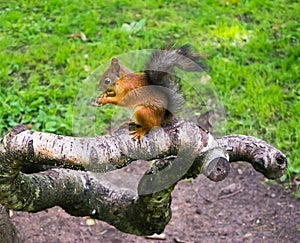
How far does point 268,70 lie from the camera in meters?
4.39

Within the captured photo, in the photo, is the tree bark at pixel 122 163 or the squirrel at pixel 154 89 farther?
the squirrel at pixel 154 89

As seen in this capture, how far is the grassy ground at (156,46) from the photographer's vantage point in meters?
3.94

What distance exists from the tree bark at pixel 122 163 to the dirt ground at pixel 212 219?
0.77 meters

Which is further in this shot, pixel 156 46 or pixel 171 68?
pixel 156 46

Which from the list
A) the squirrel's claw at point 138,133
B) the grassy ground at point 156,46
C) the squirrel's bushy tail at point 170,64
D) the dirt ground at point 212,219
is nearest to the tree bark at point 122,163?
the squirrel's claw at point 138,133

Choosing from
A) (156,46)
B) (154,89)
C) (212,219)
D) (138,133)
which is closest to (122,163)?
(138,133)

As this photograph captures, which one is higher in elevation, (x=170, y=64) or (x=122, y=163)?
(x=170, y=64)

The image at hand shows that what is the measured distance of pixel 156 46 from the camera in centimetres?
462

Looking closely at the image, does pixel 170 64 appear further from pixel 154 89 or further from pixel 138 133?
pixel 138 133

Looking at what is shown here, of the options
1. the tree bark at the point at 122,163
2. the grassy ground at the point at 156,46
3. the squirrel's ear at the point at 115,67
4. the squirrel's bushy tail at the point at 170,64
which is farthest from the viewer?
the grassy ground at the point at 156,46

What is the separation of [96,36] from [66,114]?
1112 millimetres

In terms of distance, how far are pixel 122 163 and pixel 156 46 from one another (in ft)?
9.81

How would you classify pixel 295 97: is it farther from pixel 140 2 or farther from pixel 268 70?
pixel 140 2

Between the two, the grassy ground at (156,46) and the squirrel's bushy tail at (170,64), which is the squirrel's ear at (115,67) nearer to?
the squirrel's bushy tail at (170,64)
